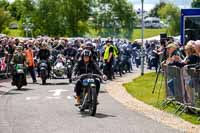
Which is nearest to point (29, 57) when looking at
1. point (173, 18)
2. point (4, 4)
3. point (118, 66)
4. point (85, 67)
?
point (118, 66)

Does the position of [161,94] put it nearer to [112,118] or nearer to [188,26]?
[112,118]

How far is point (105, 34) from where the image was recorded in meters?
79.1


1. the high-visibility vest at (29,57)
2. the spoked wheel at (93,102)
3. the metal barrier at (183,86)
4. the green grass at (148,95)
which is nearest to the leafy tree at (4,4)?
the high-visibility vest at (29,57)

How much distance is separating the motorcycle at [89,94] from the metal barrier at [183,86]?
2.11 m

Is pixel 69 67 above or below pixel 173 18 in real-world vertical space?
below

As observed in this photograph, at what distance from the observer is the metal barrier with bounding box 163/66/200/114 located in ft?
52.1

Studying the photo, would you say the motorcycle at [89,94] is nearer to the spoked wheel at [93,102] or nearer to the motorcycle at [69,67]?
the spoked wheel at [93,102]

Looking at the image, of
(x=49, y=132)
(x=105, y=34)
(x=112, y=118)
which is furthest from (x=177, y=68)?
(x=105, y=34)

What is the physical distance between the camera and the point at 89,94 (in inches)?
663

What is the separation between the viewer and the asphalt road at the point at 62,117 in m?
14.0

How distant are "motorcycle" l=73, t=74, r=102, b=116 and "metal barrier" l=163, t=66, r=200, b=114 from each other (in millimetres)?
2105

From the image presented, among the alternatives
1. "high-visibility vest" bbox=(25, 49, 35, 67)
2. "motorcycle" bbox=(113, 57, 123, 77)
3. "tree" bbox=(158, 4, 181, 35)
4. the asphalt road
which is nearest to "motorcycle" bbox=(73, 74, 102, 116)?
the asphalt road

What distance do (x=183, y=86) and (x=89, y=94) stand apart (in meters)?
2.39

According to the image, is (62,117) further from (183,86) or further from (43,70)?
(43,70)
